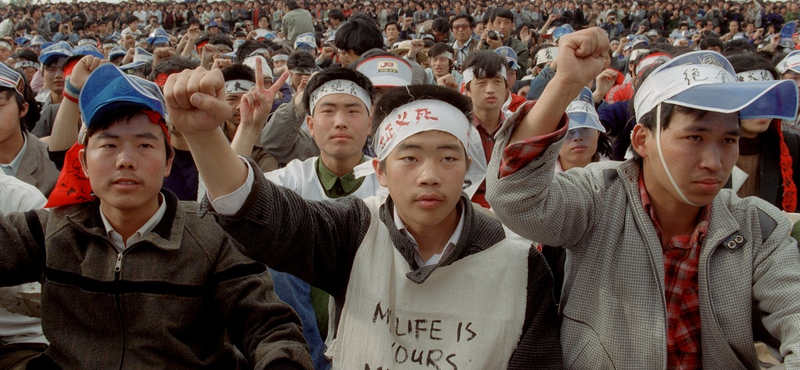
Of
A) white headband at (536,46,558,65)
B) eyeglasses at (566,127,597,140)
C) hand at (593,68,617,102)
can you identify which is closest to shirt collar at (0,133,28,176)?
eyeglasses at (566,127,597,140)

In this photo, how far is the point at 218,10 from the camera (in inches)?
899

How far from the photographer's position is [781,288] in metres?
1.79

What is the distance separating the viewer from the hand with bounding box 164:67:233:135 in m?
1.59

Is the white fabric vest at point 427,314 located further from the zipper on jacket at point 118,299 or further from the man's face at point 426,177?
the zipper on jacket at point 118,299

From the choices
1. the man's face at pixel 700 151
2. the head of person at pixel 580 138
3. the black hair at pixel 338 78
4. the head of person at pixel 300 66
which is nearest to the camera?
the man's face at pixel 700 151

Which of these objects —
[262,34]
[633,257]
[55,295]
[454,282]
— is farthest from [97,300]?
[262,34]

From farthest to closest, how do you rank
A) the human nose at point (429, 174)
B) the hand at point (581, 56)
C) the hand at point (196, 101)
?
the human nose at point (429, 174), the hand at point (581, 56), the hand at point (196, 101)

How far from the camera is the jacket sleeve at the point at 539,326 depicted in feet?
6.44

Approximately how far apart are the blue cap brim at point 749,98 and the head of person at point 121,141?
1.76 m

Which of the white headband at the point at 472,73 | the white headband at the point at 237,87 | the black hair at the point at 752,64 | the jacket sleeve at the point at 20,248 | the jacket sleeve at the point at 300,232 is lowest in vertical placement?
the jacket sleeve at the point at 20,248

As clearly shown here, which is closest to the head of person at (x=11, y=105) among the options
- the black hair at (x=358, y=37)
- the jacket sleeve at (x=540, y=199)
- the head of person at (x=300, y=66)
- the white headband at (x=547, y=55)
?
the jacket sleeve at (x=540, y=199)

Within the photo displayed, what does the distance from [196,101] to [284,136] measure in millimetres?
2667

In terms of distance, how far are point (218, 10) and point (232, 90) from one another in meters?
20.0

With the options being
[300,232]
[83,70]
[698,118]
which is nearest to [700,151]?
[698,118]
